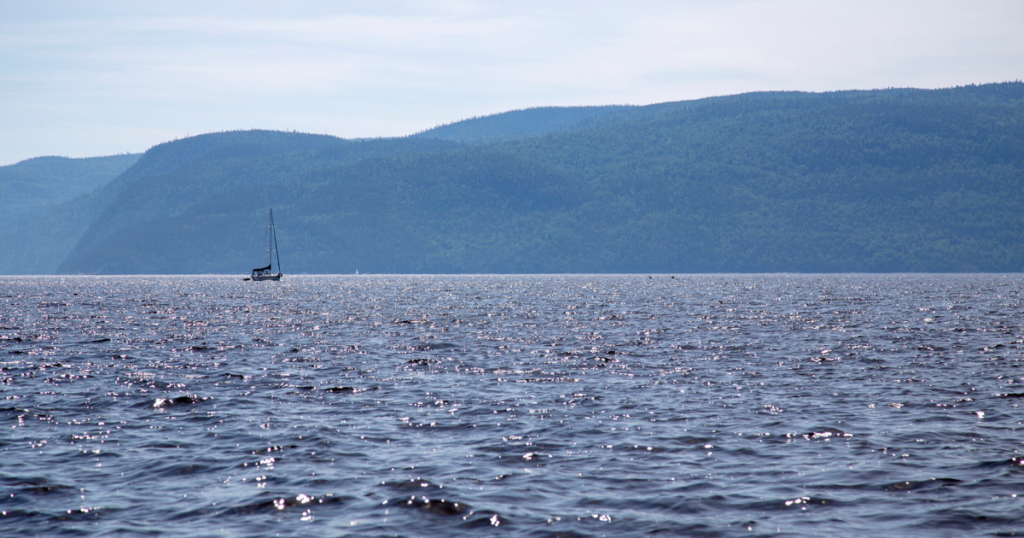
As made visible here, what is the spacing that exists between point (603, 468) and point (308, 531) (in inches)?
251

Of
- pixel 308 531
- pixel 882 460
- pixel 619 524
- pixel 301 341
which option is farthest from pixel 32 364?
pixel 882 460

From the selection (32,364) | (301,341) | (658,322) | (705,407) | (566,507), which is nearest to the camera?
(566,507)

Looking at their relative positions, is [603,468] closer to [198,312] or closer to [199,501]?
[199,501]

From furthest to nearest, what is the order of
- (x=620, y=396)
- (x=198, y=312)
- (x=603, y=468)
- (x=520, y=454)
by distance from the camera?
(x=198, y=312), (x=620, y=396), (x=520, y=454), (x=603, y=468)

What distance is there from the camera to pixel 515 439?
2006 centimetres

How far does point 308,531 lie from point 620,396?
46.4ft

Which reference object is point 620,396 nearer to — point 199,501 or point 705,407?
point 705,407

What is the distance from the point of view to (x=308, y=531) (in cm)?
1356

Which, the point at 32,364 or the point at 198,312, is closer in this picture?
the point at 32,364

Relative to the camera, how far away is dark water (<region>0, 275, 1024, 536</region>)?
46.9 ft

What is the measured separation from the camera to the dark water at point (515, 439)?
14.3 meters

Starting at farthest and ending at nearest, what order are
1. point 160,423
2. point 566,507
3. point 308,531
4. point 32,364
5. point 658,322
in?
1. point 658,322
2. point 32,364
3. point 160,423
4. point 566,507
5. point 308,531

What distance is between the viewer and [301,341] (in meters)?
45.0

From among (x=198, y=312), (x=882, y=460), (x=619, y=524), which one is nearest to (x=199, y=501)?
(x=619, y=524)
